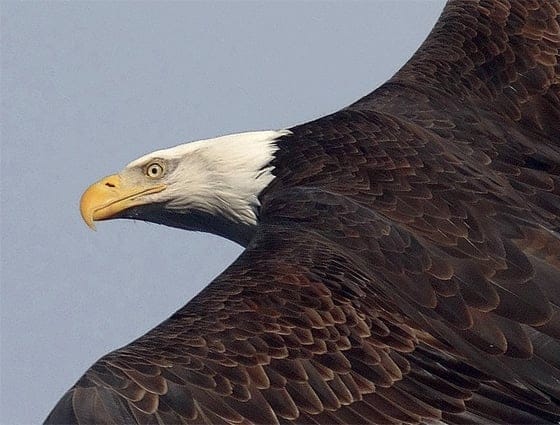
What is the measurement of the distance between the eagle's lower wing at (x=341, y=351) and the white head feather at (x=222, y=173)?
1.29m

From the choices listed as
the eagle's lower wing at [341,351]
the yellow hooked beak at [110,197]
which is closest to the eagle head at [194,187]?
the yellow hooked beak at [110,197]

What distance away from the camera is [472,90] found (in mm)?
9375

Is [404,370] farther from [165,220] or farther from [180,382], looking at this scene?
[165,220]

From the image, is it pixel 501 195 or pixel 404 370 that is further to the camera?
pixel 501 195

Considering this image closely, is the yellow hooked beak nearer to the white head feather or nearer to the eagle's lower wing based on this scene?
the white head feather

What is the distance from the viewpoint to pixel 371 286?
295 inches

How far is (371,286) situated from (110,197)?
2221 millimetres

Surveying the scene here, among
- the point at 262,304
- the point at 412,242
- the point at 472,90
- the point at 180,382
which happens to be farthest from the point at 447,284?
the point at 472,90

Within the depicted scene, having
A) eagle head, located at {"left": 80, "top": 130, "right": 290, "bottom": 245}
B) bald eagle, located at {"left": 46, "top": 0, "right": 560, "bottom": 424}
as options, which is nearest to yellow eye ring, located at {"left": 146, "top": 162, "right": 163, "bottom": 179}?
eagle head, located at {"left": 80, "top": 130, "right": 290, "bottom": 245}

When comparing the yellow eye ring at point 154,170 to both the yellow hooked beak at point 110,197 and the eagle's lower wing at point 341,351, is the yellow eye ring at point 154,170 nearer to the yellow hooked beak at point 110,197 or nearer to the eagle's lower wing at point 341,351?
the yellow hooked beak at point 110,197

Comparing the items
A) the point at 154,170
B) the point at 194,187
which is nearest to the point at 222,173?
the point at 194,187

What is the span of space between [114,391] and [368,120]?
8.58ft

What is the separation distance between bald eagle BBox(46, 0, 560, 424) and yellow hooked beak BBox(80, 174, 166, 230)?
0.01 metres

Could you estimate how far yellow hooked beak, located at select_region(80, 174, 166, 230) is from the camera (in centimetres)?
918
